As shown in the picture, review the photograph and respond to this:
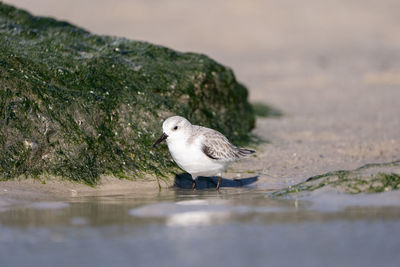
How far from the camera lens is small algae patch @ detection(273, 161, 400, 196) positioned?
17.4ft

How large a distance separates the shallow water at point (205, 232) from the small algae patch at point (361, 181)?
0.49ft

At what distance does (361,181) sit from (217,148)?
5.44 ft

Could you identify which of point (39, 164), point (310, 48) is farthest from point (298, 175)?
point (310, 48)

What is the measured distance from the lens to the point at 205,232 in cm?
423

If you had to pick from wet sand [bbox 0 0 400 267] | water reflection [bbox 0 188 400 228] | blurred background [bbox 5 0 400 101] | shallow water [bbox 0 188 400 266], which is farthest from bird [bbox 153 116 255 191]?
blurred background [bbox 5 0 400 101]

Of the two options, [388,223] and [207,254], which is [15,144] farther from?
[388,223]

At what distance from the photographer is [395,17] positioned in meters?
25.1

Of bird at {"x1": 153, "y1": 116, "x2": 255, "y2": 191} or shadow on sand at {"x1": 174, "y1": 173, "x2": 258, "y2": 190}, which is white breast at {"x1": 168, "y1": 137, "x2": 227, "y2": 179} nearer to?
bird at {"x1": 153, "y1": 116, "x2": 255, "y2": 191}

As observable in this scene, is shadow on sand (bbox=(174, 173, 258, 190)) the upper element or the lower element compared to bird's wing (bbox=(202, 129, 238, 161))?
lower

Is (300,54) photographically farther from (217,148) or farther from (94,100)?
(217,148)

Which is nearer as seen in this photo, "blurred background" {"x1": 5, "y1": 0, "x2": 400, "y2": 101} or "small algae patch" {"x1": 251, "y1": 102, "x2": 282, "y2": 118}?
"small algae patch" {"x1": 251, "y1": 102, "x2": 282, "y2": 118}

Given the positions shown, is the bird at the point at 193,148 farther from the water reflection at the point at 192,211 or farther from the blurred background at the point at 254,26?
the blurred background at the point at 254,26

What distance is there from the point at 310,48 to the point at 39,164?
688 inches

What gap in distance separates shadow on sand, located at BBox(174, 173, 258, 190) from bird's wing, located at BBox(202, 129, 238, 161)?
1.21ft
